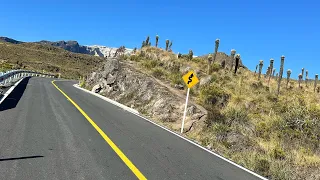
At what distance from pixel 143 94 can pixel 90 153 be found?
41.3 ft

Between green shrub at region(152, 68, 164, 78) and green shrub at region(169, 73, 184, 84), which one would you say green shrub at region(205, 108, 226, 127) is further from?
green shrub at region(152, 68, 164, 78)

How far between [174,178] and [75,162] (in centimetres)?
207

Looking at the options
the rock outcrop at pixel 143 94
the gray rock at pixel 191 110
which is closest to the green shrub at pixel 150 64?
the rock outcrop at pixel 143 94

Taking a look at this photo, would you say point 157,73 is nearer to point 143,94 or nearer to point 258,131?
point 143,94

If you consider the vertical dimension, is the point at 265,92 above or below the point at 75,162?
above

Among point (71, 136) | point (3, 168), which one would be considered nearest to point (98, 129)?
point (71, 136)

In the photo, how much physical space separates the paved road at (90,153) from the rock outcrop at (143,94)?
4.35m

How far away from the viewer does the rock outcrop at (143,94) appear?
15598 mm

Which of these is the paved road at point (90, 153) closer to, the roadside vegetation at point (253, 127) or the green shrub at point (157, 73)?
the roadside vegetation at point (253, 127)

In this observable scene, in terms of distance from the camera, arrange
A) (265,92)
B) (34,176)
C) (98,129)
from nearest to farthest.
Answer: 1. (34,176)
2. (98,129)
3. (265,92)

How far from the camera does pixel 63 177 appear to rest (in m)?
5.37

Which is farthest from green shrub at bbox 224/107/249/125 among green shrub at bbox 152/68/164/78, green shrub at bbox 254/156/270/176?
green shrub at bbox 152/68/164/78

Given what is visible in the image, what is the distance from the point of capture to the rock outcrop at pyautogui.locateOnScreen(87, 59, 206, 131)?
51.2 ft

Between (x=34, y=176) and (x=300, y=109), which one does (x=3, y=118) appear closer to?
(x=34, y=176)
